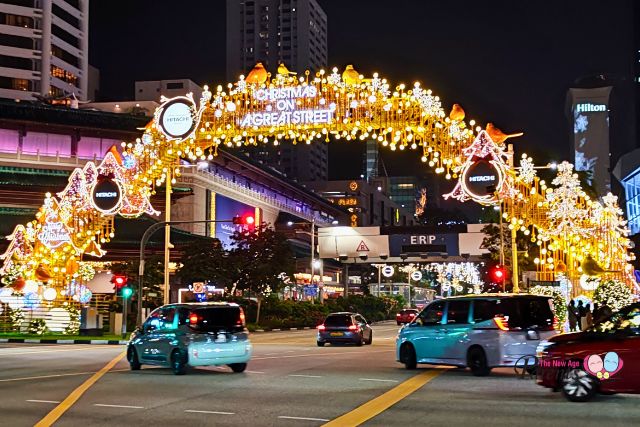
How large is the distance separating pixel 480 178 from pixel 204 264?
89.7 feet

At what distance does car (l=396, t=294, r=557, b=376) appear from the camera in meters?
18.0

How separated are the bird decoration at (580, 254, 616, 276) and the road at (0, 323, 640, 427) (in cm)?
1977

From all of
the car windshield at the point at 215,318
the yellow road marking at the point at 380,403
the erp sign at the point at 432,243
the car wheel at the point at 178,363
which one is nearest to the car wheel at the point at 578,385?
the yellow road marking at the point at 380,403

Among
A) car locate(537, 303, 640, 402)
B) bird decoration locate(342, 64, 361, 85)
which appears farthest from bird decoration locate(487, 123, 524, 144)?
car locate(537, 303, 640, 402)

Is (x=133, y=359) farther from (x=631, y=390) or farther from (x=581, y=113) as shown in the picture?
(x=581, y=113)

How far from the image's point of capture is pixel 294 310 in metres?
59.0

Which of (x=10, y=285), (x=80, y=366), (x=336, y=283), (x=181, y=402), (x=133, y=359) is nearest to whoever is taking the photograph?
(x=181, y=402)

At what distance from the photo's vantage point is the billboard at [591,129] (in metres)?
166

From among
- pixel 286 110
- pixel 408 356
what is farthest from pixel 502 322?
pixel 286 110

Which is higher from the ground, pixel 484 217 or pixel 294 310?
pixel 484 217

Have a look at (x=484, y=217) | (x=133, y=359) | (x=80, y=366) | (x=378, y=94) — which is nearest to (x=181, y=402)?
(x=133, y=359)

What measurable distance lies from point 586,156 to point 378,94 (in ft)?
490

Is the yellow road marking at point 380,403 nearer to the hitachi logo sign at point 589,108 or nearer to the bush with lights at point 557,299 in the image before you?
the bush with lights at point 557,299

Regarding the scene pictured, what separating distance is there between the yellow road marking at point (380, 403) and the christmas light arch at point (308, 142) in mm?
13869
